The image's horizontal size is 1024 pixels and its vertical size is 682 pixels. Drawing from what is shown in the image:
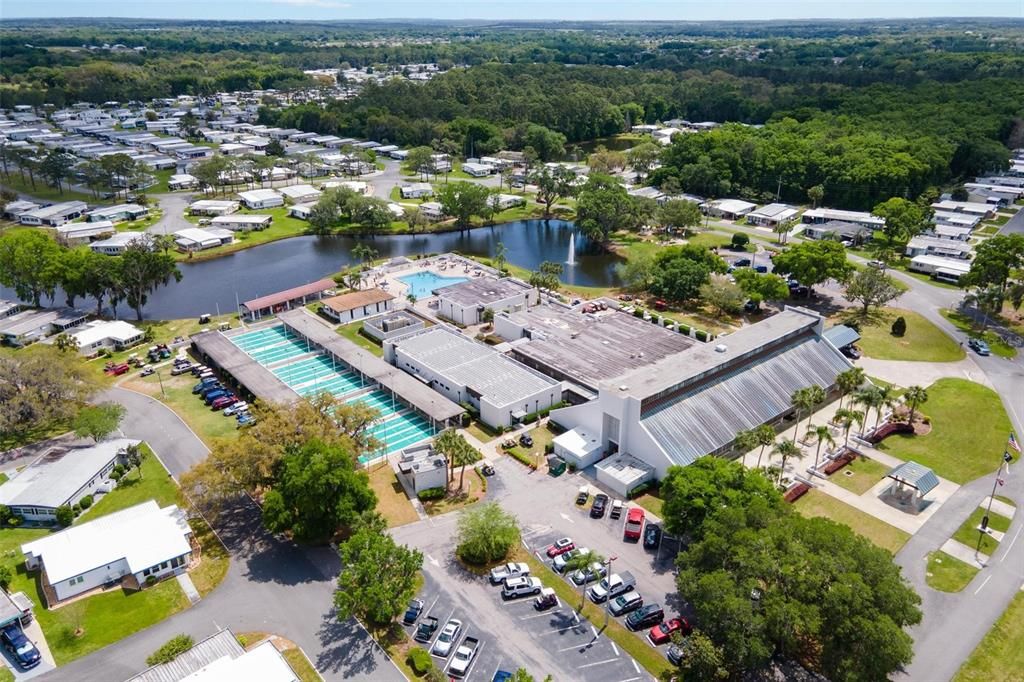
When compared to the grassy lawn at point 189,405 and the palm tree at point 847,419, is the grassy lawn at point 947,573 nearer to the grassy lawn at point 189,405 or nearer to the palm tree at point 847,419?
the palm tree at point 847,419

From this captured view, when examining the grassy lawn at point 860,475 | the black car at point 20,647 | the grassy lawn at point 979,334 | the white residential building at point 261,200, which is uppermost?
the white residential building at point 261,200

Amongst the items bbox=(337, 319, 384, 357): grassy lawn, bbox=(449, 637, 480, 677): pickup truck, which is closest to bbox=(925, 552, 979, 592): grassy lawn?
bbox=(449, 637, 480, 677): pickup truck

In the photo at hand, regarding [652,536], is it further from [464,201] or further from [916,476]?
[464,201]

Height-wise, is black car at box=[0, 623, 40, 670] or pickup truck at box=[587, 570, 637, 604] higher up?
black car at box=[0, 623, 40, 670]

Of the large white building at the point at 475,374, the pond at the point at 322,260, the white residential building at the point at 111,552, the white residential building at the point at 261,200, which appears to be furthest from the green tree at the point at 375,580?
the white residential building at the point at 261,200

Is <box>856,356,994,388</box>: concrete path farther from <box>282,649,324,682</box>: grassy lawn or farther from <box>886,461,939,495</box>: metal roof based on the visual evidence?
<box>282,649,324,682</box>: grassy lawn
